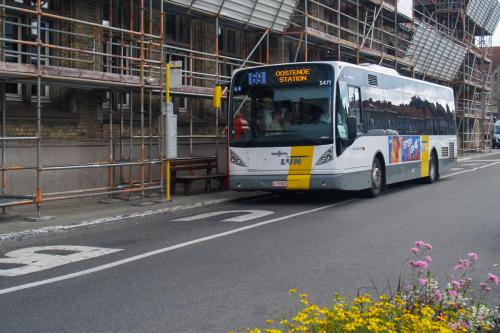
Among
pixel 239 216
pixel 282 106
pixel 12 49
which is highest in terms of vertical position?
pixel 12 49

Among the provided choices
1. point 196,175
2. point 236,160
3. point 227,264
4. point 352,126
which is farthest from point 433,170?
point 227,264

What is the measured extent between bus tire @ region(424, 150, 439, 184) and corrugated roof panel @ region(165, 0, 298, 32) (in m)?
6.39

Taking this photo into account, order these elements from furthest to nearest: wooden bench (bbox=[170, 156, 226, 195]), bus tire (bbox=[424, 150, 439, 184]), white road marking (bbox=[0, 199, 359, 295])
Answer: bus tire (bbox=[424, 150, 439, 184]), wooden bench (bbox=[170, 156, 226, 195]), white road marking (bbox=[0, 199, 359, 295])

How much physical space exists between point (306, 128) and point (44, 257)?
22.8ft

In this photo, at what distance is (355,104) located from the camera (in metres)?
15.1

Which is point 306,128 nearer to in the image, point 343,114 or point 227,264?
point 343,114

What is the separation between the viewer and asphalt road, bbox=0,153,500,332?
5.89 m

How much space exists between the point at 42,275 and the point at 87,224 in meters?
4.18

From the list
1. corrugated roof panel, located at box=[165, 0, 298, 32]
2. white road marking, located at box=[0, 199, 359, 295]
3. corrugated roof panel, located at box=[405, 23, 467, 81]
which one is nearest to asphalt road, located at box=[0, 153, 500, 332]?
white road marking, located at box=[0, 199, 359, 295]

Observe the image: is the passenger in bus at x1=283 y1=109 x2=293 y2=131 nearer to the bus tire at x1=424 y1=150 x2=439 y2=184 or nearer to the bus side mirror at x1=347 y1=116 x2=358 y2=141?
the bus side mirror at x1=347 y1=116 x2=358 y2=141

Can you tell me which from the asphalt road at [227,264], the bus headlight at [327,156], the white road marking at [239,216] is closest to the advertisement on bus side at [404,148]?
the asphalt road at [227,264]

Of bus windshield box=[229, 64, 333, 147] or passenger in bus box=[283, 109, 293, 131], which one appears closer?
bus windshield box=[229, 64, 333, 147]

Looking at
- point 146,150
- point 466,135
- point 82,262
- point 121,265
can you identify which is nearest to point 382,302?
point 121,265

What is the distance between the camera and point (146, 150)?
17625 mm
